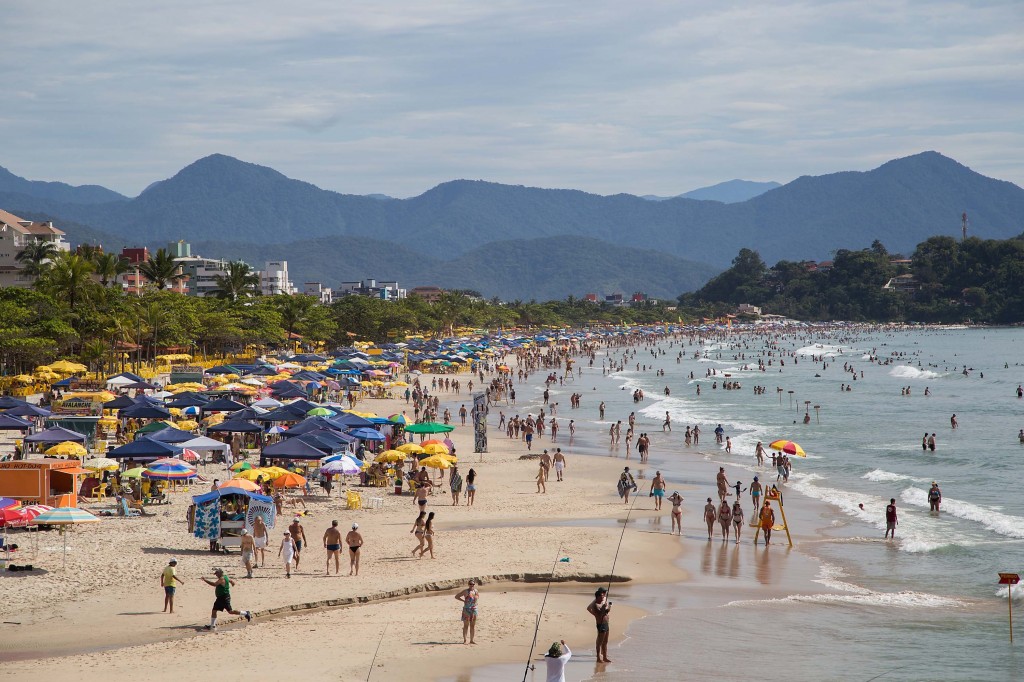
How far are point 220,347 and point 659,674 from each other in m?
60.2

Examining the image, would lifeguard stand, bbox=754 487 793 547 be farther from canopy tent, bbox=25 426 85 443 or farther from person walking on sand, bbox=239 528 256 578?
canopy tent, bbox=25 426 85 443

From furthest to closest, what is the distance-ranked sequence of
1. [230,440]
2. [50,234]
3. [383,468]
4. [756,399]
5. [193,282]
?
[193,282]
[50,234]
[756,399]
[230,440]
[383,468]

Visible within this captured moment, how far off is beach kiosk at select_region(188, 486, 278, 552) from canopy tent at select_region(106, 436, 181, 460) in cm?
414

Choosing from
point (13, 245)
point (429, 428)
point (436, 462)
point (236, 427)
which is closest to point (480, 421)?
point (429, 428)

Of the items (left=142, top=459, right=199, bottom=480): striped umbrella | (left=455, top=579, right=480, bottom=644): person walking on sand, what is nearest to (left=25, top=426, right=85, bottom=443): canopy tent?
(left=142, top=459, right=199, bottom=480): striped umbrella

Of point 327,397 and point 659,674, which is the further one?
point 327,397

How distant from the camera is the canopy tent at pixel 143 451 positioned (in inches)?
812

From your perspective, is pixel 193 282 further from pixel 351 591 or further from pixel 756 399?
pixel 351 591

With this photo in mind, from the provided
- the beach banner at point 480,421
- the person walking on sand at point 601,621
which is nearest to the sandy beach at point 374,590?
the person walking on sand at point 601,621

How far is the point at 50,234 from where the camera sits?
3819 inches

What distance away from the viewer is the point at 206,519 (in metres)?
16.6

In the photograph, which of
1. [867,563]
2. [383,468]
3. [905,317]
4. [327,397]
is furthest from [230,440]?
[905,317]

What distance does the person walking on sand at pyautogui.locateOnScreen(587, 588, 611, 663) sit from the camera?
39.1ft

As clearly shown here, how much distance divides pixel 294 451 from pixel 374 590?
761 centimetres
